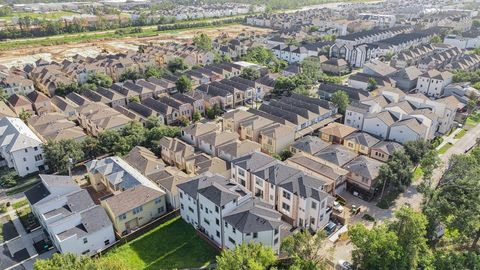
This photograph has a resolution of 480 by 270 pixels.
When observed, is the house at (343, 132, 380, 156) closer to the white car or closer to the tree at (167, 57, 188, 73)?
the white car

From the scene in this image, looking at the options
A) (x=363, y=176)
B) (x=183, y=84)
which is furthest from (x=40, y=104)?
(x=363, y=176)

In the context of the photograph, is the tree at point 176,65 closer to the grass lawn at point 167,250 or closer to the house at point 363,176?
the house at point 363,176

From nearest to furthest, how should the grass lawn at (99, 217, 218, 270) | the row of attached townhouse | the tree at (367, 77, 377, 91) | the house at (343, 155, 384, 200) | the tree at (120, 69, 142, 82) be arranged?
the grass lawn at (99, 217, 218, 270)
the house at (343, 155, 384, 200)
the row of attached townhouse
the tree at (367, 77, 377, 91)
the tree at (120, 69, 142, 82)

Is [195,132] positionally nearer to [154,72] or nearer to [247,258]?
[247,258]

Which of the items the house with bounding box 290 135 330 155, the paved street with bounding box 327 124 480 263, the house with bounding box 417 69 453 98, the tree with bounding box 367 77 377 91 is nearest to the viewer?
the paved street with bounding box 327 124 480 263

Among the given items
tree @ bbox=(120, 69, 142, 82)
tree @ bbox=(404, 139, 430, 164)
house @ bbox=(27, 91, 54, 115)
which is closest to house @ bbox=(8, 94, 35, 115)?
house @ bbox=(27, 91, 54, 115)

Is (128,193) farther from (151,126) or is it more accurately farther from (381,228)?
(381,228)
